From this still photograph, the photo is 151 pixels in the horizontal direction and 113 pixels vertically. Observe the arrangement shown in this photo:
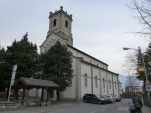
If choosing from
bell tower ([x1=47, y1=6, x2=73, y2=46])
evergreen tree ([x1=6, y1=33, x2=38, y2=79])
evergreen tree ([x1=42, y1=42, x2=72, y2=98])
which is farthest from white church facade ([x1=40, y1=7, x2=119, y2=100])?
evergreen tree ([x1=6, y1=33, x2=38, y2=79])

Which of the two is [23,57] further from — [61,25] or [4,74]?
[61,25]

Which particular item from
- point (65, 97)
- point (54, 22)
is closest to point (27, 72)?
point (65, 97)

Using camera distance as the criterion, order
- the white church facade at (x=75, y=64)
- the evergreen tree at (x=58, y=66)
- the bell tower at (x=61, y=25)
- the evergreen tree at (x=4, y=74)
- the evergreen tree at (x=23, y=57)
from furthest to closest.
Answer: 1. the bell tower at (x=61, y=25)
2. the white church facade at (x=75, y=64)
3. the evergreen tree at (x=58, y=66)
4. the evergreen tree at (x=23, y=57)
5. the evergreen tree at (x=4, y=74)

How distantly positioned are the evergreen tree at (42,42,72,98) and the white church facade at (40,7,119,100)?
5.47m

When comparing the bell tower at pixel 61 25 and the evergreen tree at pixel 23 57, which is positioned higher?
the bell tower at pixel 61 25

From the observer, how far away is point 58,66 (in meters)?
42.7

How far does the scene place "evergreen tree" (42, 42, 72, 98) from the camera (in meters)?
41.9

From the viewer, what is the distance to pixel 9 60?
1465 inches

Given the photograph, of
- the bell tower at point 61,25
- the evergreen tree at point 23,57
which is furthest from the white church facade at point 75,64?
the evergreen tree at point 23,57

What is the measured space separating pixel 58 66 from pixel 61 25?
15.6m

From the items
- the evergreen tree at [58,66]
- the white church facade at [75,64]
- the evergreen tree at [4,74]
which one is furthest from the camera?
the white church facade at [75,64]

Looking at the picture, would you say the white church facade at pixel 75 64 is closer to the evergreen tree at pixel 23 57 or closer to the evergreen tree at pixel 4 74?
the evergreen tree at pixel 23 57

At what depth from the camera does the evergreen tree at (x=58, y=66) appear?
41.9 metres

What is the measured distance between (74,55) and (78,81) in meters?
7.01
